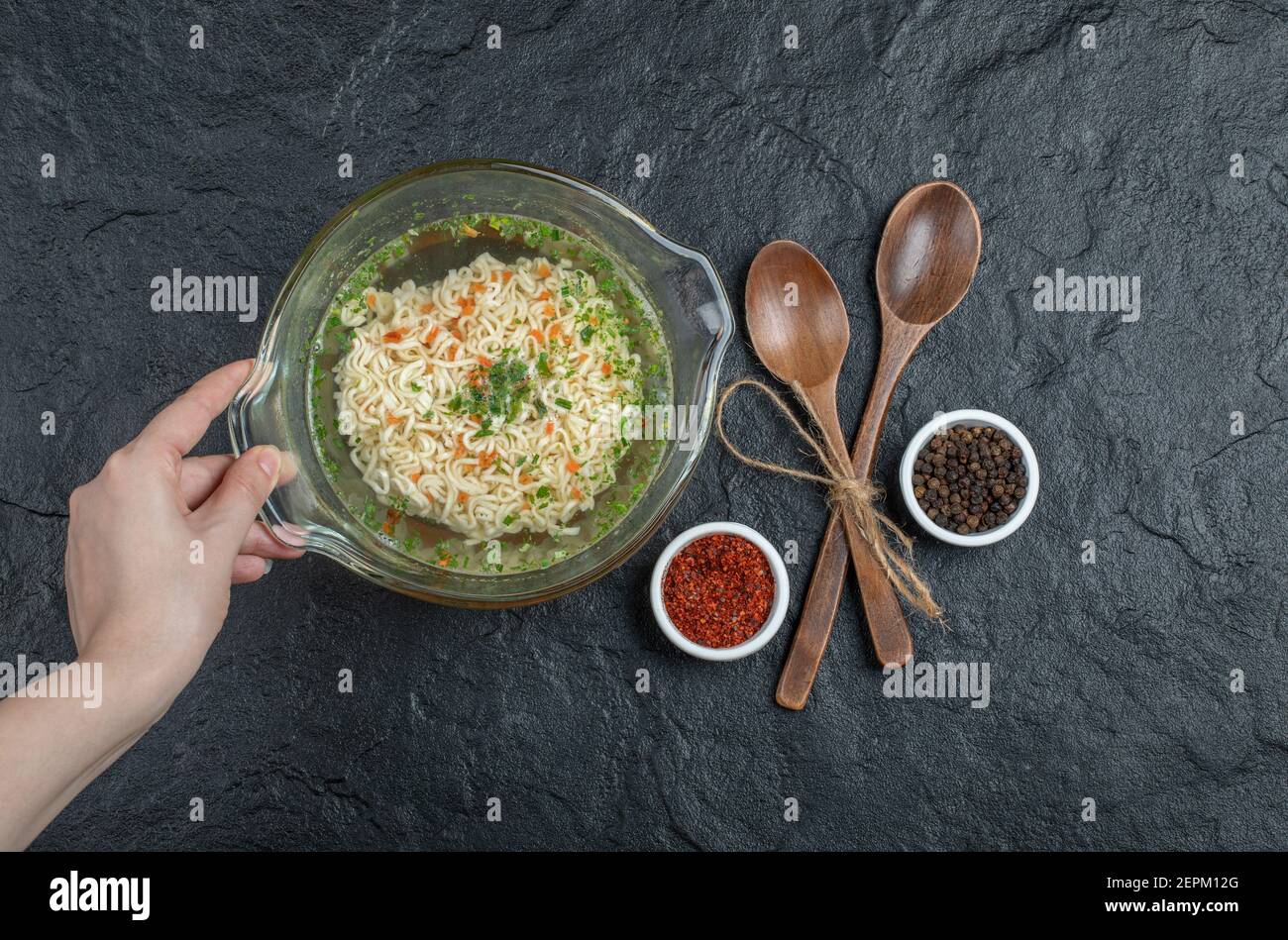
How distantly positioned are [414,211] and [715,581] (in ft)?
5.45

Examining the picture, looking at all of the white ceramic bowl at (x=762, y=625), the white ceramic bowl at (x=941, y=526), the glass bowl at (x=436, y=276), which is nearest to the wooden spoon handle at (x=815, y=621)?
the white ceramic bowl at (x=762, y=625)

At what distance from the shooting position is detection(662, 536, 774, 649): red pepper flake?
352 centimetres

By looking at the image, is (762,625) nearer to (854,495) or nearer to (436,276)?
(854,495)

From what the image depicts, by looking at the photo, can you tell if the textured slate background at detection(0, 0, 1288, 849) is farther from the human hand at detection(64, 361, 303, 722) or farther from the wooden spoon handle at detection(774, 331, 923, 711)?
the human hand at detection(64, 361, 303, 722)

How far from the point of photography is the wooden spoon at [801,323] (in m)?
3.66

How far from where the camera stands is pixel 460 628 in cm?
370

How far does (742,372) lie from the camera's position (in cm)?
374

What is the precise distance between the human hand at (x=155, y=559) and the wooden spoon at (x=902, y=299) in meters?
1.97

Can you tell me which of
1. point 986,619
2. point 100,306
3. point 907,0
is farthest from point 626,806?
point 907,0

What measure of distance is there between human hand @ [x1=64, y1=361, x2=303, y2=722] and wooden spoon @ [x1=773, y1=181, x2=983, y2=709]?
77.4 inches

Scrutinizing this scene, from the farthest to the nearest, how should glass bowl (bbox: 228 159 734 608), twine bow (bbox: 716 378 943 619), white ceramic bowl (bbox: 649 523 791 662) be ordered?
twine bow (bbox: 716 378 943 619), white ceramic bowl (bbox: 649 523 791 662), glass bowl (bbox: 228 159 734 608)

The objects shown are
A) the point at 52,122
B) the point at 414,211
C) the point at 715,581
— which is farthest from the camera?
the point at 52,122

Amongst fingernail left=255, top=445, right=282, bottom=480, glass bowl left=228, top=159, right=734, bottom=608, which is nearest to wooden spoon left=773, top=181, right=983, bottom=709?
glass bowl left=228, top=159, right=734, bottom=608
